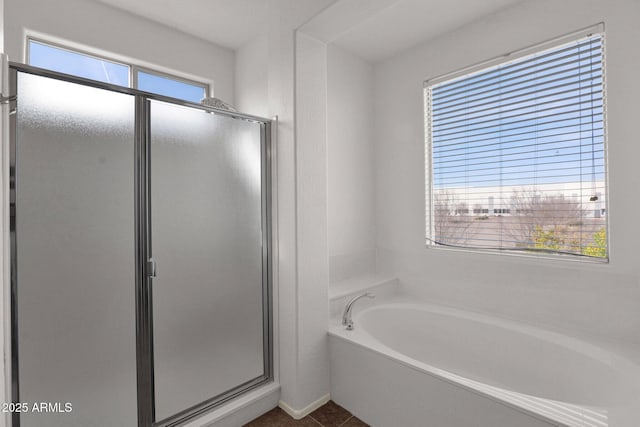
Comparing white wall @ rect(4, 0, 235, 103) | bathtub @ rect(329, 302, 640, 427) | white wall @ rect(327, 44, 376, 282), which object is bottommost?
bathtub @ rect(329, 302, 640, 427)

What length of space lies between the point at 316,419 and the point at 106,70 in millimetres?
2717

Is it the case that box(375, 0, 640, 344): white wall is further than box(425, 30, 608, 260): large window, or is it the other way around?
box(425, 30, 608, 260): large window

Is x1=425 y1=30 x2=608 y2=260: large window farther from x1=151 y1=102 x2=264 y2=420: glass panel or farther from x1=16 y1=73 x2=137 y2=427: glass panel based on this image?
x1=16 y1=73 x2=137 y2=427: glass panel

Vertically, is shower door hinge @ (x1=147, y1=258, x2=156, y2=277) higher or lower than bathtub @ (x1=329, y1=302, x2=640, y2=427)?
higher

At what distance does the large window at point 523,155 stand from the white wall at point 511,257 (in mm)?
86

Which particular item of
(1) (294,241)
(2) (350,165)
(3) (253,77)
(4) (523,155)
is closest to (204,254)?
(1) (294,241)

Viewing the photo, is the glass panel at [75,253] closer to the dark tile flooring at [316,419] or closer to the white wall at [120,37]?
the dark tile flooring at [316,419]

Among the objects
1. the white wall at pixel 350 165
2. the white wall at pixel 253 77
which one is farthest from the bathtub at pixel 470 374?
the white wall at pixel 253 77

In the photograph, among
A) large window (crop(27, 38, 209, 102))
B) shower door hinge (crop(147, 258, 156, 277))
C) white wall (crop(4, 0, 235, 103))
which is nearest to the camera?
shower door hinge (crop(147, 258, 156, 277))

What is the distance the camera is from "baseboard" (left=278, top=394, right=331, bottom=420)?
191 cm

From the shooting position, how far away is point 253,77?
9.09ft

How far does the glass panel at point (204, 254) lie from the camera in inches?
62.7

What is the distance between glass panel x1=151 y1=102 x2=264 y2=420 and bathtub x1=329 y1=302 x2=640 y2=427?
646mm

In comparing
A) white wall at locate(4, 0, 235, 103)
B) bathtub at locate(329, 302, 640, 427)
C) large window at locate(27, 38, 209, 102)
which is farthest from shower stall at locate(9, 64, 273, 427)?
white wall at locate(4, 0, 235, 103)
